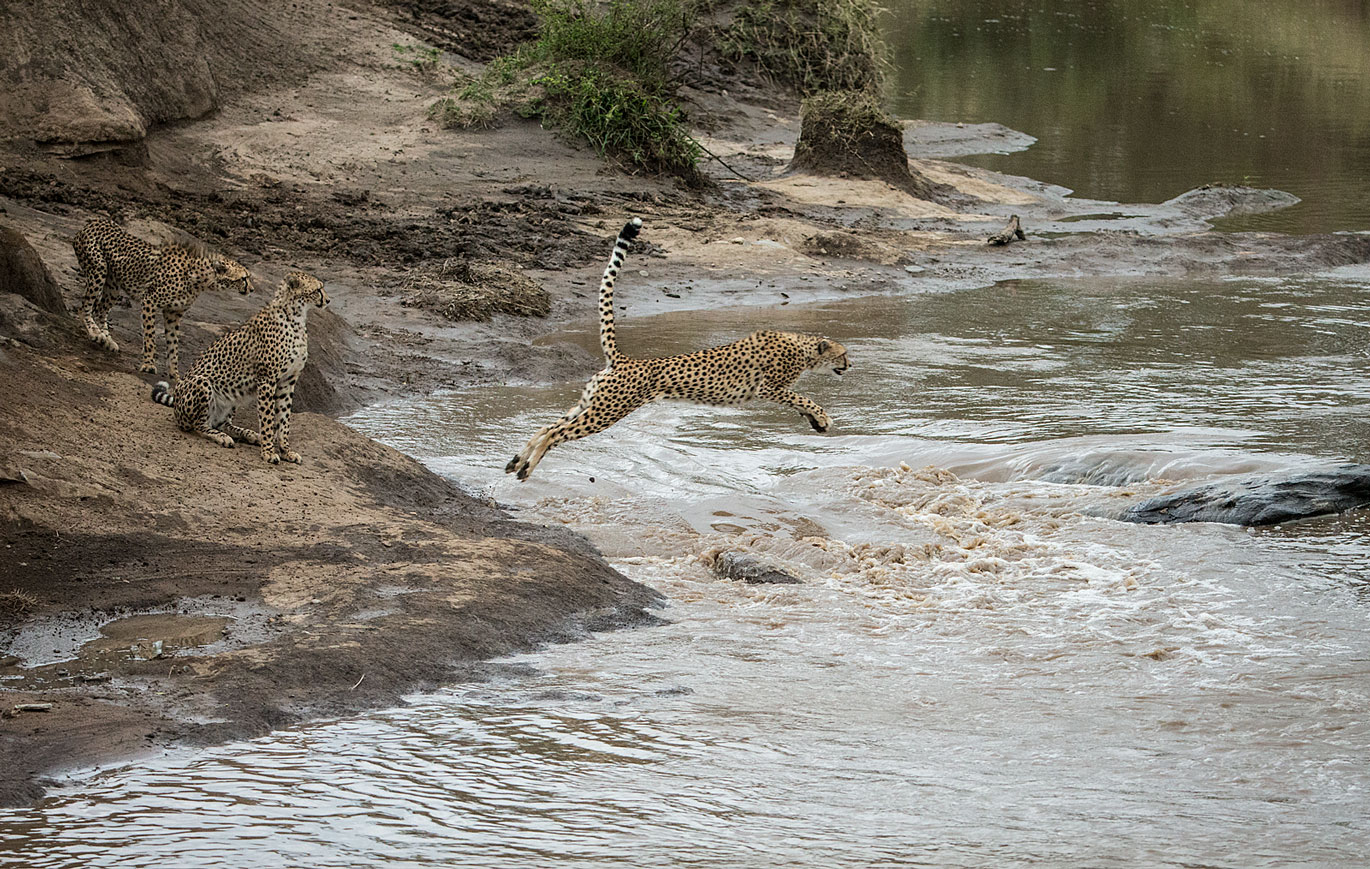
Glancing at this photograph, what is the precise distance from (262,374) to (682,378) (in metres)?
2.70

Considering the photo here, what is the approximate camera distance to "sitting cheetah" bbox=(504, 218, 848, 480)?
345 inches

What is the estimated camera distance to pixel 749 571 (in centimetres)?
719

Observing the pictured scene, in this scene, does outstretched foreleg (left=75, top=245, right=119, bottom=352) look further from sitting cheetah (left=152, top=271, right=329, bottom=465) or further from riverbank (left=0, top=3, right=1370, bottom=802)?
sitting cheetah (left=152, top=271, right=329, bottom=465)

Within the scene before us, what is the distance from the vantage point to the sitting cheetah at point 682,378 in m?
8.77

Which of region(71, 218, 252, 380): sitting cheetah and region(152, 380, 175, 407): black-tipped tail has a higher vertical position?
region(71, 218, 252, 380): sitting cheetah

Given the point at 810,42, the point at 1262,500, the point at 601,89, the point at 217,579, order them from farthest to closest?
the point at 810,42, the point at 601,89, the point at 1262,500, the point at 217,579

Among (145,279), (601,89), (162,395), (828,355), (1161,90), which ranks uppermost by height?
(1161,90)

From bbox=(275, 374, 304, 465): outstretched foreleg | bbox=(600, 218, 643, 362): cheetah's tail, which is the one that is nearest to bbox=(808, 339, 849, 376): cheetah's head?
bbox=(600, 218, 643, 362): cheetah's tail

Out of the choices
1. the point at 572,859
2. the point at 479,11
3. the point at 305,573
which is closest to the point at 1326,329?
the point at 305,573

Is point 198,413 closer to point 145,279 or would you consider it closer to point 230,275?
point 145,279

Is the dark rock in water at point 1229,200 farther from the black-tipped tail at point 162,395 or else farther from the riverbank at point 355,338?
the black-tipped tail at point 162,395

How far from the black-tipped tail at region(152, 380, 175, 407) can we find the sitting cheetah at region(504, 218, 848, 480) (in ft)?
6.37

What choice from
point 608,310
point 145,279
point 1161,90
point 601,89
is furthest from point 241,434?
point 1161,90

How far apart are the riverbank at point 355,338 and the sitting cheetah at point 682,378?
2.65ft
